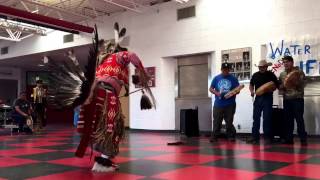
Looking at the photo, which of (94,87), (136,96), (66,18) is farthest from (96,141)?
(66,18)

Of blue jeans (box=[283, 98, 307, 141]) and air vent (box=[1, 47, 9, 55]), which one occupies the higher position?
air vent (box=[1, 47, 9, 55])

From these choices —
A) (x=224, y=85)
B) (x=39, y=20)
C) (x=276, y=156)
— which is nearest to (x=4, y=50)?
(x=39, y=20)

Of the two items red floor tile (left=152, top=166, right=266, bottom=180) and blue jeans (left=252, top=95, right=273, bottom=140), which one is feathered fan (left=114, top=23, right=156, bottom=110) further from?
blue jeans (left=252, top=95, right=273, bottom=140)

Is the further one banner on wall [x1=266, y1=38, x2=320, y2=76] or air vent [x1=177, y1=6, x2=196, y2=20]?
air vent [x1=177, y1=6, x2=196, y2=20]

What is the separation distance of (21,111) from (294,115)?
7.87 metres

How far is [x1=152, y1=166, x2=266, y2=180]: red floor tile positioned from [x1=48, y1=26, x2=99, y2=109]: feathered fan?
46.2 inches

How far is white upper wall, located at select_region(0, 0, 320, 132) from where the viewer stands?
8672mm

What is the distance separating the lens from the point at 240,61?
30.8 feet

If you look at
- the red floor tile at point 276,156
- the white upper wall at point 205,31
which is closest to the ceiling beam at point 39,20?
the white upper wall at point 205,31

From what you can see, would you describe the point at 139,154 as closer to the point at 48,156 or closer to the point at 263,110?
the point at 48,156

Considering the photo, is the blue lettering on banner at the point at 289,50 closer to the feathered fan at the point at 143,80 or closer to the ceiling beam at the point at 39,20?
the feathered fan at the point at 143,80

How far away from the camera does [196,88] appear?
10812 mm

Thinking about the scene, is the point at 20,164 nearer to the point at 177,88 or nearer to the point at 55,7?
the point at 177,88

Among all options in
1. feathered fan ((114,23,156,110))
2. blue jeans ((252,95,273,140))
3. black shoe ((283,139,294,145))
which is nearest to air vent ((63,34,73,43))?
blue jeans ((252,95,273,140))
